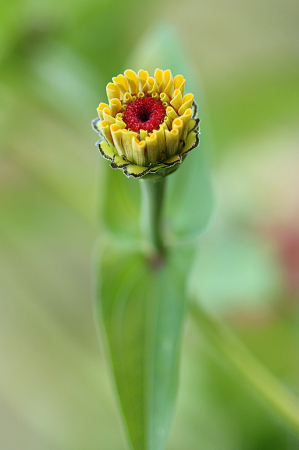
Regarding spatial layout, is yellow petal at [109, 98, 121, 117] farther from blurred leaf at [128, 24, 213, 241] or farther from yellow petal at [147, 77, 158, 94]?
blurred leaf at [128, 24, 213, 241]

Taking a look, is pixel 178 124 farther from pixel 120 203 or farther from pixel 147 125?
pixel 120 203

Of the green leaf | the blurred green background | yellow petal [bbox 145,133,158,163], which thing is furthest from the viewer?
the blurred green background

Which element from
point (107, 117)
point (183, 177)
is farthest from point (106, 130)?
point (183, 177)

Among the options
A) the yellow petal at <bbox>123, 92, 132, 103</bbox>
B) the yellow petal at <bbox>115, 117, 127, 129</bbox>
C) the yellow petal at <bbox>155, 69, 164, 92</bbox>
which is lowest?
the yellow petal at <bbox>115, 117, 127, 129</bbox>

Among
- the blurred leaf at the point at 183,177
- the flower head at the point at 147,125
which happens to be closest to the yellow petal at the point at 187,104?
the flower head at the point at 147,125

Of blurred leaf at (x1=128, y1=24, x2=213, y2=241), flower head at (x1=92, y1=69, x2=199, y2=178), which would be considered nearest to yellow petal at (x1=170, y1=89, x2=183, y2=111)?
flower head at (x1=92, y1=69, x2=199, y2=178)

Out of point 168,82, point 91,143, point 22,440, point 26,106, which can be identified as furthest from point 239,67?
point 22,440

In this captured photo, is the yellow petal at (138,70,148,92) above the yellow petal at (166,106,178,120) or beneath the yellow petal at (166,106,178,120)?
above

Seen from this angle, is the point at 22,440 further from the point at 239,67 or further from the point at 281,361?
the point at 239,67
